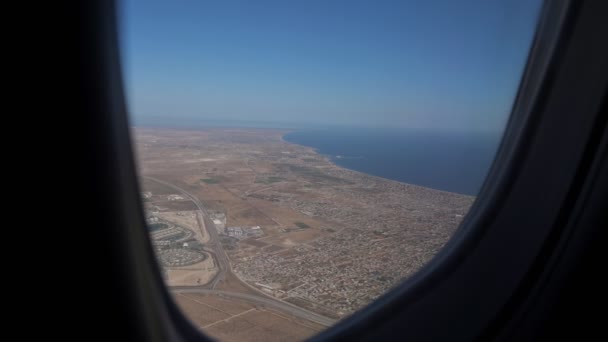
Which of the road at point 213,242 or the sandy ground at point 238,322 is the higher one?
the road at point 213,242

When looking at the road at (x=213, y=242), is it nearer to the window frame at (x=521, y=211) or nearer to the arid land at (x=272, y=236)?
the arid land at (x=272, y=236)

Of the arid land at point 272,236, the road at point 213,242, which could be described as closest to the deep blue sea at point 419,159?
the arid land at point 272,236

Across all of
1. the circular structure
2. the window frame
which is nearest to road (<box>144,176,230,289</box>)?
the circular structure

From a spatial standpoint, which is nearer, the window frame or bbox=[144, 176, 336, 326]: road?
the window frame

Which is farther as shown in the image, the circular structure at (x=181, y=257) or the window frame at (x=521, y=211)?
the circular structure at (x=181, y=257)

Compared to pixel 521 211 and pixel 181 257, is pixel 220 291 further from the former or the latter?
pixel 521 211

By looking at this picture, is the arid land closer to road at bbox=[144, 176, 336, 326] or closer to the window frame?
road at bbox=[144, 176, 336, 326]

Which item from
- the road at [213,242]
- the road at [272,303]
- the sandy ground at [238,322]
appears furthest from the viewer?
the road at [213,242]
